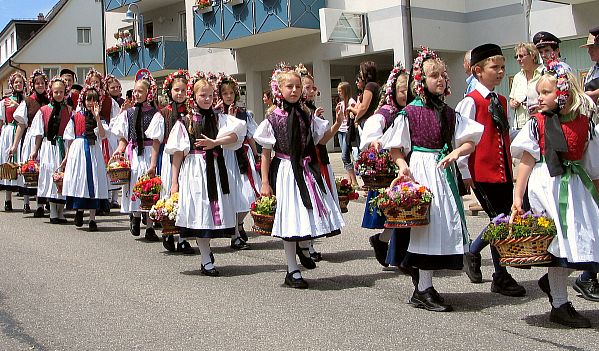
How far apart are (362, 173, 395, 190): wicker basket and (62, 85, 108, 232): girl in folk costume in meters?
5.33

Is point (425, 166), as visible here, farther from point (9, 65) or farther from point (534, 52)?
point (9, 65)

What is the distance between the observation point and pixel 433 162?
639 cm

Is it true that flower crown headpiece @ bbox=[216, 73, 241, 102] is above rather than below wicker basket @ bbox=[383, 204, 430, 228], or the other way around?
above

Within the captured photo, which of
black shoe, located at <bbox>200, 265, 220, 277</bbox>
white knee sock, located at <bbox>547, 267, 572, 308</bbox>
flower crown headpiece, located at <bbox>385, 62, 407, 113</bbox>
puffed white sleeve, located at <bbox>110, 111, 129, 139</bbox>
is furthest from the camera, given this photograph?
puffed white sleeve, located at <bbox>110, 111, 129, 139</bbox>

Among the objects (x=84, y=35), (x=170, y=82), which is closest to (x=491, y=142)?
(x=170, y=82)

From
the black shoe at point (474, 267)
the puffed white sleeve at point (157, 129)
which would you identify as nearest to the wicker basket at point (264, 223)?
the black shoe at point (474, 267)

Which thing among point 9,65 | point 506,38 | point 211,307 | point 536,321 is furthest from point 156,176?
point 9,65

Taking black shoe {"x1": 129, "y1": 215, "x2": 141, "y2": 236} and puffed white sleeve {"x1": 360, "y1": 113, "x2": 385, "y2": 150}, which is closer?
puffed white sleeve {"x1": 360, "y1": 113, "x2": 385, "y2": 150}

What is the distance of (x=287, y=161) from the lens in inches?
297

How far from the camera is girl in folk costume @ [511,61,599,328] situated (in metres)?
5.55

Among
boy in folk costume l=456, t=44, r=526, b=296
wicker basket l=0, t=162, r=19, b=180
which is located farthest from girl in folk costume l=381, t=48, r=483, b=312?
wicker basket l=0, t=162, r=19, b=180

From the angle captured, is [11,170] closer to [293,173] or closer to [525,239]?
[293,173]

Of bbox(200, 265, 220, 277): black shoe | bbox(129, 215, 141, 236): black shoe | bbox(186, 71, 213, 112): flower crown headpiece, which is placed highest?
bbox(186, 71, 213, 112): flower crown headpiece

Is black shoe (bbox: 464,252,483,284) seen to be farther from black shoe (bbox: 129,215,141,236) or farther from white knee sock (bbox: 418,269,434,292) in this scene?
black shoe (bbox: 129,215,141,236)
